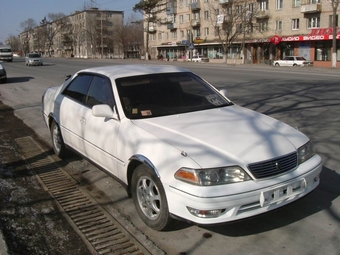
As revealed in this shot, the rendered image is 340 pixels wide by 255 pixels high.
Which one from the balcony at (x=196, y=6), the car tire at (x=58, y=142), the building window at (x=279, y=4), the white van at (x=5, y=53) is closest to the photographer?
the car tire at (x=58, y=142)

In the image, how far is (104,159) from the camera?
458cm

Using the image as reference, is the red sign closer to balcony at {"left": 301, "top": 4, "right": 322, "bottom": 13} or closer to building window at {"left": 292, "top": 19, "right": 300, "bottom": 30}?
building window at {"left": 292, "top": 19, "right": 300, "bottom": 30}

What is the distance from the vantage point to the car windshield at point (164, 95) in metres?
4.46

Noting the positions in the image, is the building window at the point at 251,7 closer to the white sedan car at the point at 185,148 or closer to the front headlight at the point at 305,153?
the white sedan car at the point at 185,148

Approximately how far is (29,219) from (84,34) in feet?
363

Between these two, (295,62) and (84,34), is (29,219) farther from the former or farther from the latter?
(84,34)

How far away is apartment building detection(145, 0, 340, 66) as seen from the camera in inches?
1781

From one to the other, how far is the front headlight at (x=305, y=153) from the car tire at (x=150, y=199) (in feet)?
4.63

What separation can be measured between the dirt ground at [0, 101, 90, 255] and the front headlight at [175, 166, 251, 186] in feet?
3.83

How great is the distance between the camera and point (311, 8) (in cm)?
4531

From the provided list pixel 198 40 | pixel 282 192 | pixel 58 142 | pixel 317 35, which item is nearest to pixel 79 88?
pixel 58 142

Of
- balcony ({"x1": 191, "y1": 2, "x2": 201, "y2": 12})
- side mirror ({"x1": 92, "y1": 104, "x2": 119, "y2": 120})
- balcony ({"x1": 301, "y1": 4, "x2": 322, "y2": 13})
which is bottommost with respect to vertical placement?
side mirror ({"x1": 92, "y1": 104, "x2": 119, "y2": 120})

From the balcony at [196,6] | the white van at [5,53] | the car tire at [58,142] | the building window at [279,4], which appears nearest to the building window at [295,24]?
the building window at [279,4]

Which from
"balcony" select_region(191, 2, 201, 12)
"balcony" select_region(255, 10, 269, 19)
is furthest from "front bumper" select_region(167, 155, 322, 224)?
"balcony" select_region(191, 2, 201, 12)
